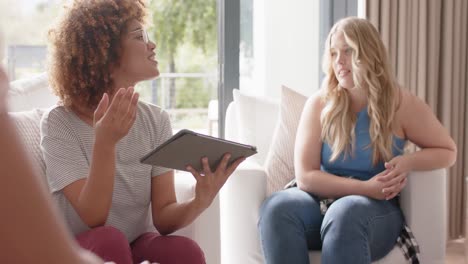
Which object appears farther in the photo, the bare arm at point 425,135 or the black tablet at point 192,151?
the bare arm at point 425,135

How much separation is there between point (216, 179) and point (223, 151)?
3.3 inches

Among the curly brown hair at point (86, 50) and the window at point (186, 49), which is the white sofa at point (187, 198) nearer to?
the curly brown hair at point (86, 50)

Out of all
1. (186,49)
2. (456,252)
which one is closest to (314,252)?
(456,252)

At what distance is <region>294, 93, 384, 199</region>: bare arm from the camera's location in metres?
2.31

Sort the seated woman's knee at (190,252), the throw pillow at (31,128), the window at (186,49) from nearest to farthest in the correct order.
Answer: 1. the seated woman's knee at (190,252)
2. the throw pillow at (31,128)
3. the window at (186,49)

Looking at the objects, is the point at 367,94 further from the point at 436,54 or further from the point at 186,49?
the point at 186,49

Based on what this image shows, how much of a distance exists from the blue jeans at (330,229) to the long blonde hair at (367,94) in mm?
211

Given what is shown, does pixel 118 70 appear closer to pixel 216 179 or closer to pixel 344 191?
pixel 216 179

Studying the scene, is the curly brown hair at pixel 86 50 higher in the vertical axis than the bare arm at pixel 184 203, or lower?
higher

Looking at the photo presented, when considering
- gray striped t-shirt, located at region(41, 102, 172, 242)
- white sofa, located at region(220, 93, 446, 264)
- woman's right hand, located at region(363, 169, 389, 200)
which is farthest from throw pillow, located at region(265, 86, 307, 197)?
gray striped t-shirt, located at region(41, 102, 172, 242)

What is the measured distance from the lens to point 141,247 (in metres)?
1.81

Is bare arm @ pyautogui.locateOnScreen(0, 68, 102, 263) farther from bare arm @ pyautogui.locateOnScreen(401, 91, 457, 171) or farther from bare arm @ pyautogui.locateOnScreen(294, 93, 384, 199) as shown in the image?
bare arm @ pyautogui.locateOnScreen(401, 91, 457, 171)

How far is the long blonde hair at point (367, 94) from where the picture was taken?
2400 millimetres

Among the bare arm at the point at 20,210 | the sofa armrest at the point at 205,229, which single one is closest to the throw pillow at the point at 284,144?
the sofa armrest at the point at 205,229
